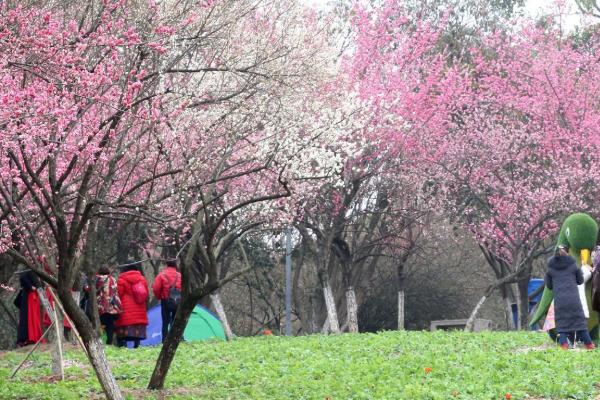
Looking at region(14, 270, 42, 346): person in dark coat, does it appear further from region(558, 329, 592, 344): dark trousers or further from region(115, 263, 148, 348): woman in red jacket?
region(558, 329, 592, 344): dark trousers

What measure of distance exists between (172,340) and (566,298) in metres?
6.21

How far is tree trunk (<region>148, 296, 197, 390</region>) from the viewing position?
11.4 m

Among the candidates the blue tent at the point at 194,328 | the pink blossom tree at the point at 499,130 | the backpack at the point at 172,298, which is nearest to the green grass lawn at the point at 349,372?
the backpack at the point at 172,298

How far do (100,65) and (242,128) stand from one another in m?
3.41

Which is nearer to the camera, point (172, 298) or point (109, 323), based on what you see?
point (172, 298)

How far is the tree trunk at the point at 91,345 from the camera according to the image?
9.93 metres

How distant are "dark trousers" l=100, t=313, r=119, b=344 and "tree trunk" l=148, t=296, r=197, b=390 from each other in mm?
7688

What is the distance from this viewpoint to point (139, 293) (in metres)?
19.2

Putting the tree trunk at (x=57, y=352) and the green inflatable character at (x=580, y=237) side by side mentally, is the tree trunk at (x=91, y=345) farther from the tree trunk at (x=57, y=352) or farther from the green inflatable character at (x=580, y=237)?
the green inflatable character at (x=580, y=237)

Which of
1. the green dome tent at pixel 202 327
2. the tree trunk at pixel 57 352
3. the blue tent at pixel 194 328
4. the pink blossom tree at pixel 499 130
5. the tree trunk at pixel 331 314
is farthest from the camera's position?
the pink blossom tree at pixel 499 130

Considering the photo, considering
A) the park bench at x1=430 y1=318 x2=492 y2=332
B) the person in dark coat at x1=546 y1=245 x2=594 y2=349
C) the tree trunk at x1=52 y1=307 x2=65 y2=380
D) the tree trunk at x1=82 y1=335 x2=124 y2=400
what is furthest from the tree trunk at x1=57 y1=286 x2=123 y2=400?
the park bench at x1=430 y1=318 x2=492 y2=332

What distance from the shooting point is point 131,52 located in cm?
1123

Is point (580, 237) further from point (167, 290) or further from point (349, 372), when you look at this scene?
point (167, 290)

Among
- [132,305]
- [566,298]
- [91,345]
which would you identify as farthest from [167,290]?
[91,345]
